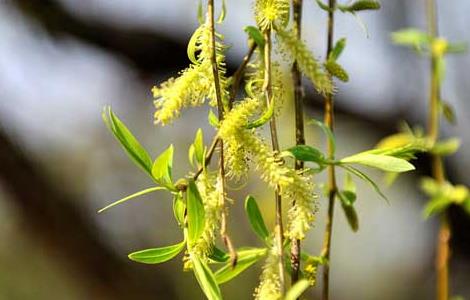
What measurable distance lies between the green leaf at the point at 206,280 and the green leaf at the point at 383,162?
0.30 feet

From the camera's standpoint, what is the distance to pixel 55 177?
136 cm

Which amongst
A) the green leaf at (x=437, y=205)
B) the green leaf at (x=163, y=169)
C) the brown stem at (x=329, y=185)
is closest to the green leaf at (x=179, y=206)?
the green leaf at (x=163, y=169)

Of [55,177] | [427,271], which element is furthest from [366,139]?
[55,177]

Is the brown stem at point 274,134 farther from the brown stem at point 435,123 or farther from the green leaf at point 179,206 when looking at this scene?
the brown stem at point 435,123

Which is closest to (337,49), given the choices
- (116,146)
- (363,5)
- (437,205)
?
(363,5)

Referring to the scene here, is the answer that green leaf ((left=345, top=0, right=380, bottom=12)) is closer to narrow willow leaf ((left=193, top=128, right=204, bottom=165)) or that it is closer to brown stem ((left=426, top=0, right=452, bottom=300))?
narrow willow leaf ((left=193, top=128, right=204, bottom=165))

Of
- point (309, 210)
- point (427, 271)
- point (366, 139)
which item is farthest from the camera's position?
point (427, 271)

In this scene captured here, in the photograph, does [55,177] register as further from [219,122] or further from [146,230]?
[219,122]

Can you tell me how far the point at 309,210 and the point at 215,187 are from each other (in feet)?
0.15

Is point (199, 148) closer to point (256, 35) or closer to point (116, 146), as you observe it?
point (256, 35)

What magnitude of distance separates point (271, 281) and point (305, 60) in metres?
0.10

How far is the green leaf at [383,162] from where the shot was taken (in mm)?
335

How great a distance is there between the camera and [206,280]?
0.98ft

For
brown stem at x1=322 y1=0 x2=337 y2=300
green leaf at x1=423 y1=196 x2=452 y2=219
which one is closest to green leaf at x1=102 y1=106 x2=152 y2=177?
brown stem at x1=322 y1=0 x2=337 y2=300
